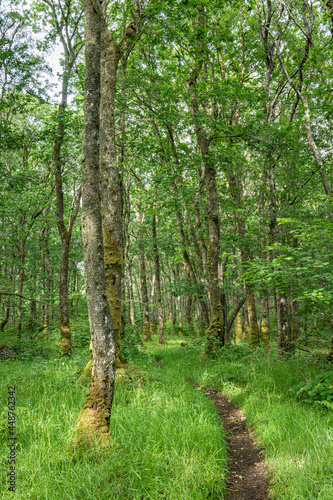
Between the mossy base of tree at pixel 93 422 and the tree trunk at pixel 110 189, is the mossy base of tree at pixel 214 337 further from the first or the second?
the mossy base of tree at pixel 93 422

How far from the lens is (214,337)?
10523 millimetres

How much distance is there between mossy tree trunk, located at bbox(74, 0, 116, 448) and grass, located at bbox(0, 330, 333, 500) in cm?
31

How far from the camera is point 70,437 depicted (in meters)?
3.65

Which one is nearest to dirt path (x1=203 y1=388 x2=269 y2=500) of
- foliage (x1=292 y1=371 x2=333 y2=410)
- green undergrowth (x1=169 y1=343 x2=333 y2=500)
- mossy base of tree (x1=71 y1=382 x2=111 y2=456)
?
green undergrowth (x1=169 y1=343 x2=333 y2=500)

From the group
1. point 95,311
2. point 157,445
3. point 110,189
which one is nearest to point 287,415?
point 157,445

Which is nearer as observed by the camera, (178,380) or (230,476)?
(230,476)

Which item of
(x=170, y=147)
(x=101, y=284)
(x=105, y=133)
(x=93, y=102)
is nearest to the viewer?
(x=101, y=284)

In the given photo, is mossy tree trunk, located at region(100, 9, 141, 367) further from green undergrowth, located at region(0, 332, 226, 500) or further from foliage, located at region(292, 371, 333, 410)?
foliage, located at region(292, 371, 333, 410)

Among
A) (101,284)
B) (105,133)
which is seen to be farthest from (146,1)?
(101,284)

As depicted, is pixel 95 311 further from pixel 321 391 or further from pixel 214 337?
pixel 214 337

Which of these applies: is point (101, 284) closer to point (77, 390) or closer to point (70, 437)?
point (70, 437)

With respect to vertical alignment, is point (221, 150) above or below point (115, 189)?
above

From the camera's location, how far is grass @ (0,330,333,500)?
297 cm

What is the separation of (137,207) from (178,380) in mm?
13417
